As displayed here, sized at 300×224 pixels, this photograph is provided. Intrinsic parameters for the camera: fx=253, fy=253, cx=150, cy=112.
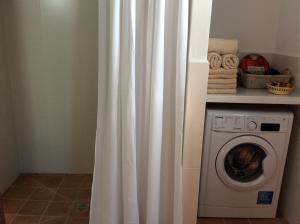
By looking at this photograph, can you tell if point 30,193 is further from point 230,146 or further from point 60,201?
point 230,146

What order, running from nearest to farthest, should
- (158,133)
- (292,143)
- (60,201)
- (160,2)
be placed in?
(160,2)
(158,133)
(292,143)
(60,201)

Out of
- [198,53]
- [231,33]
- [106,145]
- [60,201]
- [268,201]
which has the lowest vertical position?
[60,201]

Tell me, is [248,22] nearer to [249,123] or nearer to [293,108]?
[293,108]

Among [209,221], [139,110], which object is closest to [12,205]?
[139,110]

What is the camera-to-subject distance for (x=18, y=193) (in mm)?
2062

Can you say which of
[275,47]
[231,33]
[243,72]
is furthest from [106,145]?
[275,47]

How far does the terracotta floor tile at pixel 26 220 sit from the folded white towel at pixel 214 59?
5.25 feet

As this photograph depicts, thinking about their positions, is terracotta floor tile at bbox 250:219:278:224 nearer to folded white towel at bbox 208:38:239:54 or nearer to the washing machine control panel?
the washing machine control panel

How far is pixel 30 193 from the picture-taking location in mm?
2057

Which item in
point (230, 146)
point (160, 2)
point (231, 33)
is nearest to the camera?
point (160, 2)

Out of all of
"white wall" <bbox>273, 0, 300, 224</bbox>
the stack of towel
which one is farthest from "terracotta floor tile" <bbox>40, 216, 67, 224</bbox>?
"white wall" <bbox>273, 0, 300, 224</bbox>

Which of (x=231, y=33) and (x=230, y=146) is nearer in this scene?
(x=230, y=146)

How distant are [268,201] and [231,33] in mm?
1372

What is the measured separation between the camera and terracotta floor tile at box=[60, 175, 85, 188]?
217 centimetres
